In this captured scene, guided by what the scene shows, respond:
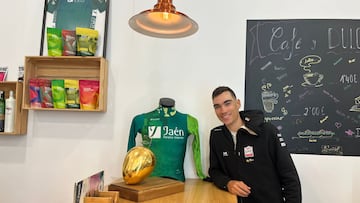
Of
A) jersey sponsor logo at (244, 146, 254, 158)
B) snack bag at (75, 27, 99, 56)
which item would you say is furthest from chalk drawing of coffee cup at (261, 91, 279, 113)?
snack bag at (75, 27, 99, 56)

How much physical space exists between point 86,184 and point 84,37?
1.36m

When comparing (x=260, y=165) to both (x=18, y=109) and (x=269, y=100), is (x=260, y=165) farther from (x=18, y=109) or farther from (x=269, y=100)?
(x=18, y=109)

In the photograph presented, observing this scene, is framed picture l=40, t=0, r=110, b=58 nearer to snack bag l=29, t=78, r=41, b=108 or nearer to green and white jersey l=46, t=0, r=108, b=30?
green and white jersey l=46, t=0, r=108, b=30

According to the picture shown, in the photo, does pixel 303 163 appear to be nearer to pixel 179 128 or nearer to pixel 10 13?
pixel 179 128

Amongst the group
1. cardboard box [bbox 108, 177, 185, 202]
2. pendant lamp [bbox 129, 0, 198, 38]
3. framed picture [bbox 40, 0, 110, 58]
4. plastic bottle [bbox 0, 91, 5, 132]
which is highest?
framed picture [bbox 40, 0, 110, 58]

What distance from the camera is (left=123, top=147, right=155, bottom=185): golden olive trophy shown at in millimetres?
1756

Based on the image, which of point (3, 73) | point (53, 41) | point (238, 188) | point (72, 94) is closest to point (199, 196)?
point (238, 188)

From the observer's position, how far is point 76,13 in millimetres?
2639

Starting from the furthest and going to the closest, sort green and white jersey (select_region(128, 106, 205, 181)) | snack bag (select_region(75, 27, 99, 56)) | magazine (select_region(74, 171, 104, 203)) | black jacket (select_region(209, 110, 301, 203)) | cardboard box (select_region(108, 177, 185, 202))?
snack bag (select_region(75, 27, 99, 56)), green and white jersey (select_region(128, 106, 205, 181)), black jacket (select_region(209, 110, 301, 203)), cardboard box (select_region(108, 177, 185, 202)), magazine (select_region(74, 171, 104, 203))

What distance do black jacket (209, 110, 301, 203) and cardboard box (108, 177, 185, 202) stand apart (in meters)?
0.39

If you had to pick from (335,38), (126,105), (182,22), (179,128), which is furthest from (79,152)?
(335,38)

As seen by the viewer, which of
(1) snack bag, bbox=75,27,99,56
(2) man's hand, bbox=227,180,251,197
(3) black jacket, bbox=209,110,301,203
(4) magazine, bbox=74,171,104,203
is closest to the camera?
(4) magazine, bbox=74,171,104,203

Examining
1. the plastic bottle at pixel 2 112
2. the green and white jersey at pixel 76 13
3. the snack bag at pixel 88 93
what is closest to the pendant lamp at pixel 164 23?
the snack bag at pixel 88 93

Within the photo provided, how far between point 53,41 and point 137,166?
131 centimetres
